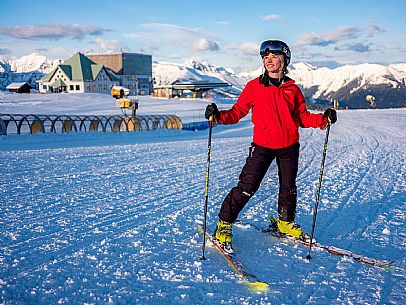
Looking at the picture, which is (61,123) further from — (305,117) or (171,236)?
(305,117)

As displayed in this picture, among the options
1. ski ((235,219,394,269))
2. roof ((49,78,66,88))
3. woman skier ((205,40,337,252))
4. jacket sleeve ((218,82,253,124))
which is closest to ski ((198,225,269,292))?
woman skier ((205,40,337,252))

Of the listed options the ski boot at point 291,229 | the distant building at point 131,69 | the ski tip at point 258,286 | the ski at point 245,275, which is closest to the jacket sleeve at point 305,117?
the ski boot at point 291,229

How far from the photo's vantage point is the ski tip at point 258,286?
3057 millimetres

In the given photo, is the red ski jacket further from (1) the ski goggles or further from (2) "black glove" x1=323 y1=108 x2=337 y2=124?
(1) the ski goggles

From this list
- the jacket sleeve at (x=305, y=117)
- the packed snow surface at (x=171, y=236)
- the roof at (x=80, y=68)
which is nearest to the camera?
the packed snow surface at (x=171, y=236)

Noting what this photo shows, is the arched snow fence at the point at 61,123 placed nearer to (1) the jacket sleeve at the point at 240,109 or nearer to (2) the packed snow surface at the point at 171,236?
(2) the packed snow surface at the point at 171,236

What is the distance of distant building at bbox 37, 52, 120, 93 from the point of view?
63281 millimetres

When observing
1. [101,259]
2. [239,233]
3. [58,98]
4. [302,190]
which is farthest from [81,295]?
[58,98]

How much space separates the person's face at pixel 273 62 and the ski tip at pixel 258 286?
213 cm

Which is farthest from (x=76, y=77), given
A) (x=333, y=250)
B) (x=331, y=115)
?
(x=333, y=250)

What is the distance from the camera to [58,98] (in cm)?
4059

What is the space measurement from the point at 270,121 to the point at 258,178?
0.62m

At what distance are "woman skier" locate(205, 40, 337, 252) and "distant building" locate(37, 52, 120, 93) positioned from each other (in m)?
63.3

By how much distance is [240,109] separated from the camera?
4.12m
